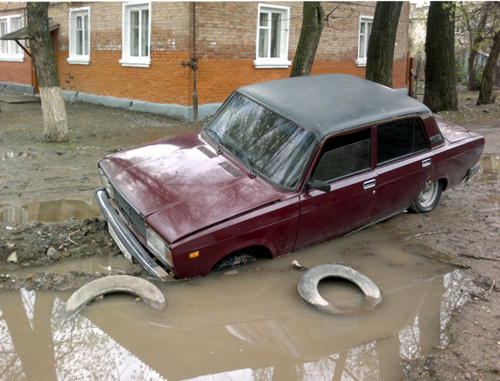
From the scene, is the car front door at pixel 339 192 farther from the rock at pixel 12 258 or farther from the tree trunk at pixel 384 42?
the tree trunk at pixel 384 42

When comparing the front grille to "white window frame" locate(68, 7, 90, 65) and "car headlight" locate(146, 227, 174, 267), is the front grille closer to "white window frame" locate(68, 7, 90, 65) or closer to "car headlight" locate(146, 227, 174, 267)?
"car headlight" locate(146, 227, 174, 267)

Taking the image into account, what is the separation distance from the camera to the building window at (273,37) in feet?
48.0

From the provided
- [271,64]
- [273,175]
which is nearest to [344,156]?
[273,175]

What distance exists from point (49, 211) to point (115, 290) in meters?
2.58

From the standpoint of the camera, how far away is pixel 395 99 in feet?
18.1

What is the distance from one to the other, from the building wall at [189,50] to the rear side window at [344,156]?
26.3ft

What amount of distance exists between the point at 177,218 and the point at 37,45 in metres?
7.10

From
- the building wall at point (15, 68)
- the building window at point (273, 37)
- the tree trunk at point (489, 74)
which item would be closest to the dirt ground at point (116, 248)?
the building window at point (273, 37)

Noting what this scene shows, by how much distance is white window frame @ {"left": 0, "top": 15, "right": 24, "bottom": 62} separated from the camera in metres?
20.2

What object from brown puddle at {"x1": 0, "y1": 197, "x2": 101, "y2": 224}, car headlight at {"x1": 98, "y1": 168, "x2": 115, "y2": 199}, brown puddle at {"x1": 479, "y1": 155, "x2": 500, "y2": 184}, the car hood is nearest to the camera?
the car hood

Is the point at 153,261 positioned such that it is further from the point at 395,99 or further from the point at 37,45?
the point at 37,45

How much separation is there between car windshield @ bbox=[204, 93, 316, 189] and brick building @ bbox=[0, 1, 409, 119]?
25.7 ft

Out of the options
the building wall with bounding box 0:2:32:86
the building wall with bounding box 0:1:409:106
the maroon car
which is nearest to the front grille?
the maroon car

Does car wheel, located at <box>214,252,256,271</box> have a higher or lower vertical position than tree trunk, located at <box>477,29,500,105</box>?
lower
